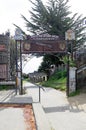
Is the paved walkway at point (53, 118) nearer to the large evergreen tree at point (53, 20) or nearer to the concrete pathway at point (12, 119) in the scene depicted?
the concrete pathway at point (12, 119)

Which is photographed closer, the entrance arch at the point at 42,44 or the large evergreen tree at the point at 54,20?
the entrance arch at the point at 42,44

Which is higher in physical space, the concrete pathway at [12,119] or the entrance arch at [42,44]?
the entrance arch at [42,44]

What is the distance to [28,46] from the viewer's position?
2616 cm

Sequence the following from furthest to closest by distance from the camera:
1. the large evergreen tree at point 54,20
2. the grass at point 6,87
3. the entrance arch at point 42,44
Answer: the large evergreen tree at point 54,20
the grass at point 6,87
the entrance arch at point 42,44

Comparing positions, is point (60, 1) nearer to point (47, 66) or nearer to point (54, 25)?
point (54, 25)

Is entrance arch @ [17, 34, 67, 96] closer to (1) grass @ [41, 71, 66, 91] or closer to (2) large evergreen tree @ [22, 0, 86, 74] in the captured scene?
(1) grass @ [41, 71, 66, 91]

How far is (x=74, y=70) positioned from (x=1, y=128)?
633 inches

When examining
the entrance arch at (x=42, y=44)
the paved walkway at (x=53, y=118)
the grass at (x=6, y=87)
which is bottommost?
the grass at (x=6, y=87)

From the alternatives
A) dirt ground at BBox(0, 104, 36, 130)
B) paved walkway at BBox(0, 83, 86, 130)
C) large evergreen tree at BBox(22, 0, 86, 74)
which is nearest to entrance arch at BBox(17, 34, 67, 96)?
paved walkway at BBox(0, 83, 86, 130)

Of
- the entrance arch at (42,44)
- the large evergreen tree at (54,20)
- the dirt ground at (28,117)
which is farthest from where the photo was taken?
the large evergreen tree at (54,20)

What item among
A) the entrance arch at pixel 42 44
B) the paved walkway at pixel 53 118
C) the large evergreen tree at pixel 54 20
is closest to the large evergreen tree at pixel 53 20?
the large evergreen tree at pixel 54 20

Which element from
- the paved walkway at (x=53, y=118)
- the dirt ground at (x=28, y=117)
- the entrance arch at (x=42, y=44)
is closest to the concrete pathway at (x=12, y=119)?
the paved walkway at (x=53, y=118)

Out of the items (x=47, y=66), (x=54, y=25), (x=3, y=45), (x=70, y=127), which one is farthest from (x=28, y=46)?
(x=47, y=66)

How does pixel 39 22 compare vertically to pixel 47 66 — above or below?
above
